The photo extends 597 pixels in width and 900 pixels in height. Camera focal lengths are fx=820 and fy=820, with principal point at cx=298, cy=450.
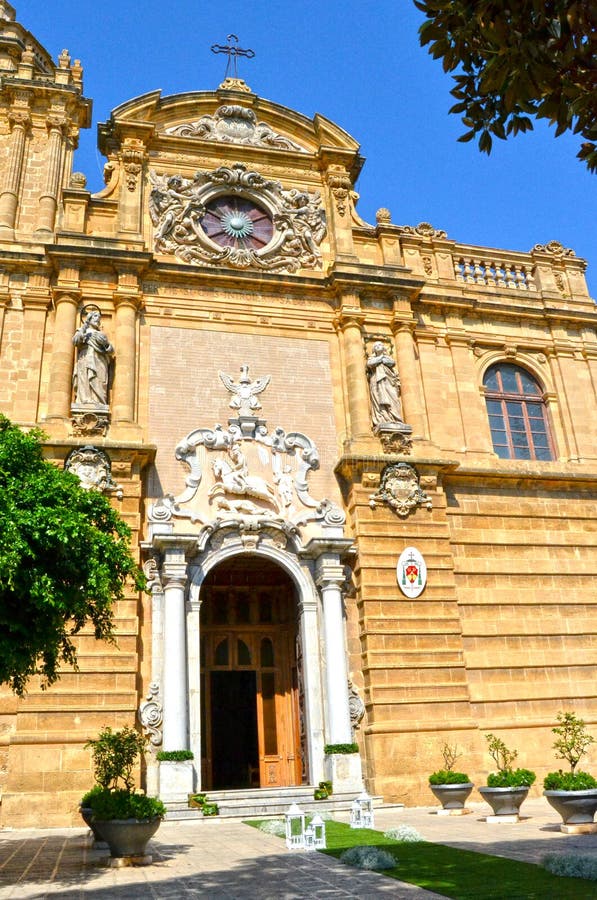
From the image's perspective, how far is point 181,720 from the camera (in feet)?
49.0

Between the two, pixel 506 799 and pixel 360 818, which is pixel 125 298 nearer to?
pixel 360 818

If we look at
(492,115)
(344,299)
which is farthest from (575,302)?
(492,115)

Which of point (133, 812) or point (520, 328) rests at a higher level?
point (520, 328)

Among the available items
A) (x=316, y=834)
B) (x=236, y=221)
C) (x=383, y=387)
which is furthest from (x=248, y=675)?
(x=236, y=221)

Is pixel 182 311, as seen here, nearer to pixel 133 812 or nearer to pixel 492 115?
pixel 133 812

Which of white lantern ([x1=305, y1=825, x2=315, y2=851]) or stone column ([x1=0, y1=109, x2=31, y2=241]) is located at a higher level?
stone column ([x1=0, y1=109, x2=31, y2=241])

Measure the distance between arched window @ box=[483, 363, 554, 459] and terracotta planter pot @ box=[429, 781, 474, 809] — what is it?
8.41 metres

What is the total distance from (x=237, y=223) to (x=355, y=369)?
4927 millimetres

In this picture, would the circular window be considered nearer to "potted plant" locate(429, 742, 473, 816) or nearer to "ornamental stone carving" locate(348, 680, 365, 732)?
"ornamental stone carving" locate(348, 680, 365, 732)

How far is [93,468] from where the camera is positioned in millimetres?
16219

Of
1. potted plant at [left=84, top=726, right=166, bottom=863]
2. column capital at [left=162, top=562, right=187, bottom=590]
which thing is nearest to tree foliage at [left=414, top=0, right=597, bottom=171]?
potted plant at [left=84, top=726, right=166, bottom=863]

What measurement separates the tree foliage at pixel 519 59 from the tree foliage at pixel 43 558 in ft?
20.1

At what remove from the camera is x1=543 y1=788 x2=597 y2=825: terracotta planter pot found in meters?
11.3

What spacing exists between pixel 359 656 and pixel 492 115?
12.7 meters
